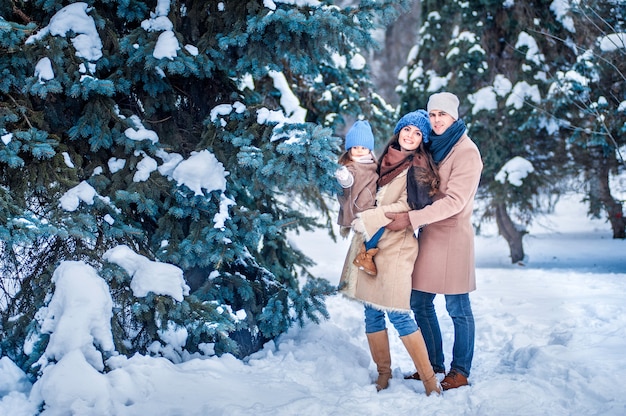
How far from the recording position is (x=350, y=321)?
596 cm

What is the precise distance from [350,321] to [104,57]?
3.56 m

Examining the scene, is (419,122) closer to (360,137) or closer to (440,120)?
(440,120)

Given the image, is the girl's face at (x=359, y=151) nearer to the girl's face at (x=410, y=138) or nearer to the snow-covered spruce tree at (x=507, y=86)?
the girl's face at (x=410, y=138)

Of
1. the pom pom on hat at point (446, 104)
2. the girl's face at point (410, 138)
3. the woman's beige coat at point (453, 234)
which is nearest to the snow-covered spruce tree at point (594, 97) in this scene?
the pom pom on hat at point (446, 104)

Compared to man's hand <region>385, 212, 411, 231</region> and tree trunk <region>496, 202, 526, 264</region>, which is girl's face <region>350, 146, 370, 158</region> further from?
tree trunk <region>496, 202, 526, 264</region>

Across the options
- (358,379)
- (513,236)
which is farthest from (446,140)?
(513,236)

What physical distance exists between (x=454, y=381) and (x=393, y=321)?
594mm

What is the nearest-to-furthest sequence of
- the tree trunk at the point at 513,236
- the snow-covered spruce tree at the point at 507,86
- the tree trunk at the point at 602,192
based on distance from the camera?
the tree trunk at the point at 602,192 < the snow-covered spruce tree at the point at 507,86 < the tree trunk at the point at 513,236

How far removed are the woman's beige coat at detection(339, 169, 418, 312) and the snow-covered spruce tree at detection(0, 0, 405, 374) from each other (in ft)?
1.29

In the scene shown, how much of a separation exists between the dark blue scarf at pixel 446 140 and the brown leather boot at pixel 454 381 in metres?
1.45

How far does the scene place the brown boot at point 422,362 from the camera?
3596 millimetres

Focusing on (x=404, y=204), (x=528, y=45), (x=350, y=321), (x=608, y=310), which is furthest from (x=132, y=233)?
(x=528, y=45)

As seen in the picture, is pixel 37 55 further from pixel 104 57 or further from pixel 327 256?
pixel 327 256

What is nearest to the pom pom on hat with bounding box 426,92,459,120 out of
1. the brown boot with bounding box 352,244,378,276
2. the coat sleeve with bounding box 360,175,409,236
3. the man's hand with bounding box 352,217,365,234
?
the coat sleeve with bounding box 360,175,409,236
